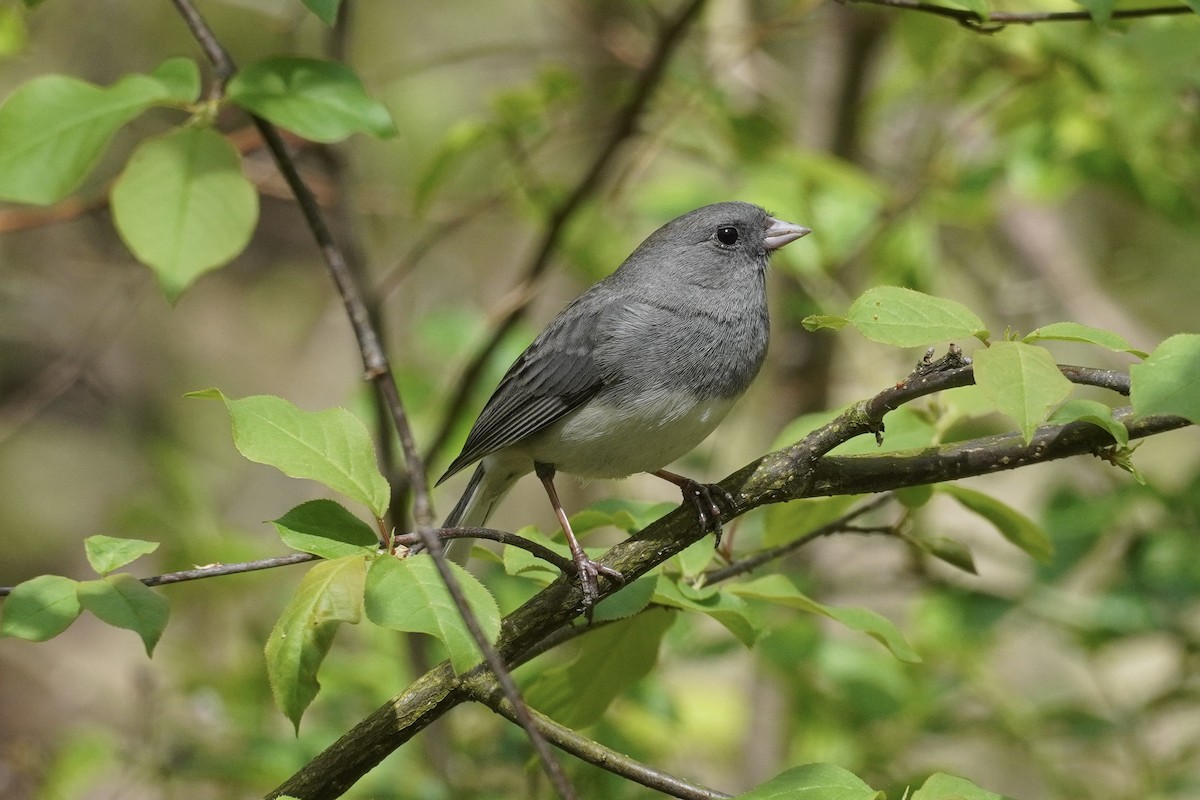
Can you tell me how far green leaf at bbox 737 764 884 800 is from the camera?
118 centimetres

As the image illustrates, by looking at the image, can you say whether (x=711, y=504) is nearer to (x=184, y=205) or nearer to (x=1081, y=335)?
(x=1081, y=335)

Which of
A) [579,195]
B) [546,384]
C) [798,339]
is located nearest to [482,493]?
[546,384]

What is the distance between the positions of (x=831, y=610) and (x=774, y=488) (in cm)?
22

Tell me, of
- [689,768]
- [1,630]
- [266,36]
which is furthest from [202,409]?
[1,630]

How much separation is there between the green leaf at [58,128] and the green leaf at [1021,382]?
93 centimetres

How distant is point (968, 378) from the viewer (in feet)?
4.02

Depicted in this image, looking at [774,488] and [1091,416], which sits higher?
[1091,416]

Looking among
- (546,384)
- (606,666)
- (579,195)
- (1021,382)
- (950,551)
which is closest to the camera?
(1021,382)

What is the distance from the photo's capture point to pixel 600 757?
1339mm

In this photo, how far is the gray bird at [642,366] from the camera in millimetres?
2316

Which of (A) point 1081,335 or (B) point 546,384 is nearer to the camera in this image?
(A) point 1081,335

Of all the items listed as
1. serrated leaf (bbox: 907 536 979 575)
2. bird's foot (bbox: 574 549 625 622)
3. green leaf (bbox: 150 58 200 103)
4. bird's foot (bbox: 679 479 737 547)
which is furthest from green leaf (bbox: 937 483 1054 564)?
green leaf (bbox: 150 58 200 103)

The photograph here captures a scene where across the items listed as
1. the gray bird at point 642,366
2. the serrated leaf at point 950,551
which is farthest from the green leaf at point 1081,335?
the gray bird at point 642,366

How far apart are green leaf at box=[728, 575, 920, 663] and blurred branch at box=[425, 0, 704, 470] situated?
4.62ft
